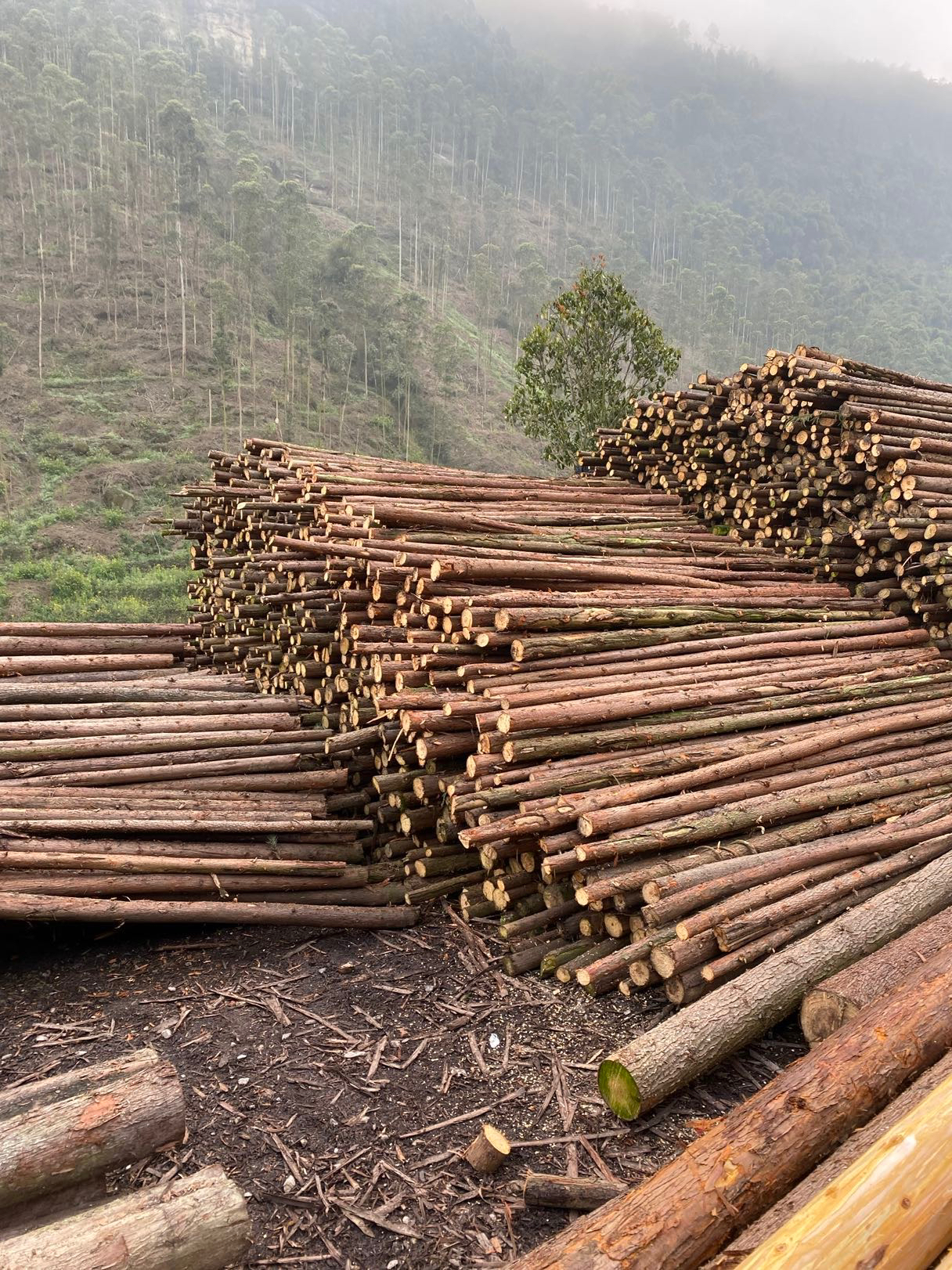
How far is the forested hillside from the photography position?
97.5 feet

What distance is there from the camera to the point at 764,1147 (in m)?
2.79

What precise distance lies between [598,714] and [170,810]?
2.89 m

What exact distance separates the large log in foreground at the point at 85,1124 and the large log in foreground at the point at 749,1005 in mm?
1815

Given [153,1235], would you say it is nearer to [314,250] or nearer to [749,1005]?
[749,1005]

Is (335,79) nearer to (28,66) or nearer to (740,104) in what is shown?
(28,66)

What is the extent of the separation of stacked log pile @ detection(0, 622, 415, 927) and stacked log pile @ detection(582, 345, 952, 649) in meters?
5.24

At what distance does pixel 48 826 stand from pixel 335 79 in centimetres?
9180

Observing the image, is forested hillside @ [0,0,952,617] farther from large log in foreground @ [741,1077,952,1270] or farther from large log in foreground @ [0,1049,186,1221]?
large log in foreground @ [741,1077,952,1270]

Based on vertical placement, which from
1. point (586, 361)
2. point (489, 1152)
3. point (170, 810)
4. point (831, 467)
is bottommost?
point (489, 1152)

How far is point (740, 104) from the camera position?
14650 centimetres

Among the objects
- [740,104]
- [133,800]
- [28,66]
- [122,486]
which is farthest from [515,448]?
[740,104]

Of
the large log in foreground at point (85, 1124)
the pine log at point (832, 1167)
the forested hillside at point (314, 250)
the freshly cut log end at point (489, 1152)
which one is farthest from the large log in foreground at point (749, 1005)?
the forested hillside at point (314, 250)

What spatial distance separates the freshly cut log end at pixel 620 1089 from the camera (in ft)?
11.8

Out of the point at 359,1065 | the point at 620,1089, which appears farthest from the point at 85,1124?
the point at 620,1089
